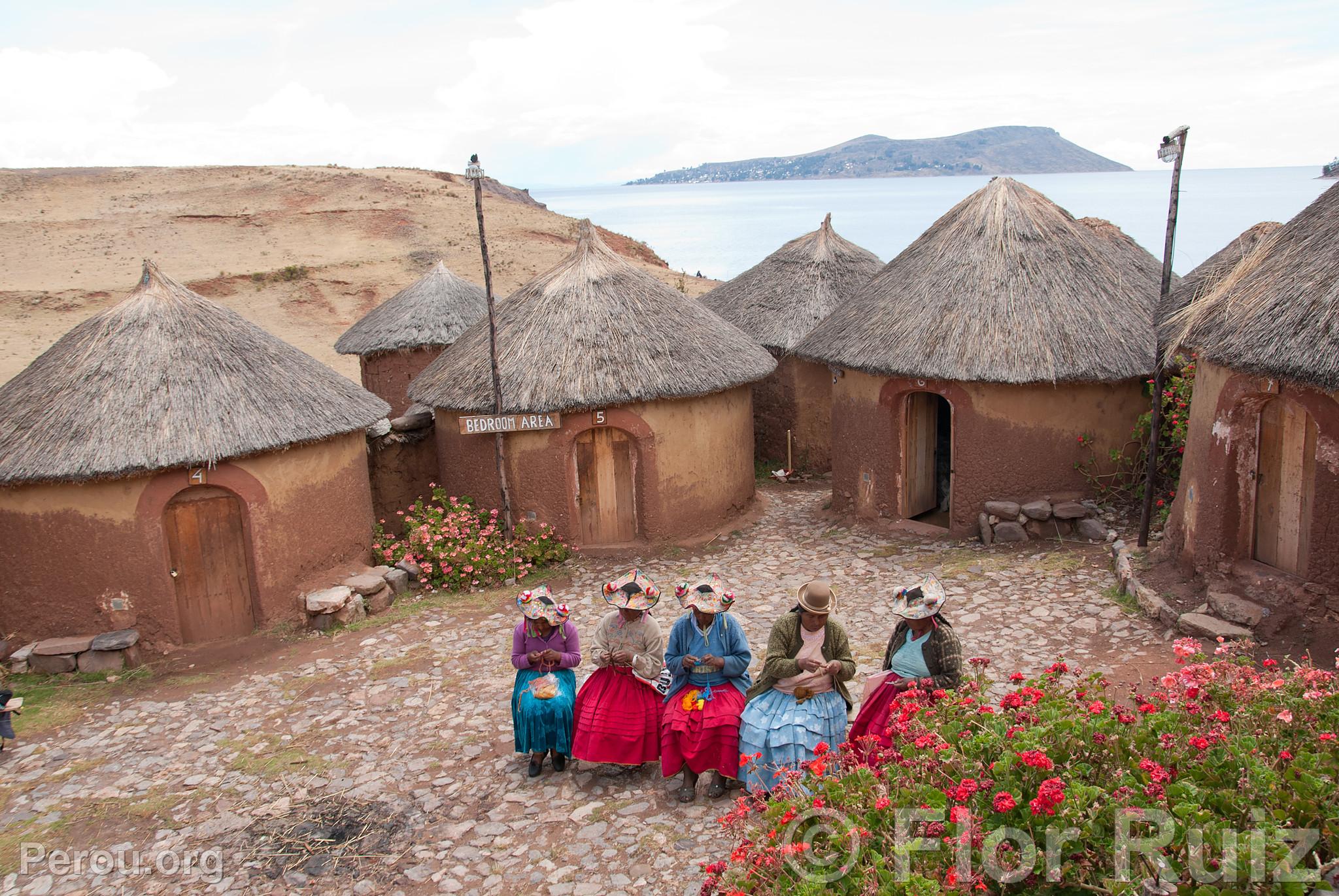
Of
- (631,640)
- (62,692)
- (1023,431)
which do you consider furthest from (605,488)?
(62,692)

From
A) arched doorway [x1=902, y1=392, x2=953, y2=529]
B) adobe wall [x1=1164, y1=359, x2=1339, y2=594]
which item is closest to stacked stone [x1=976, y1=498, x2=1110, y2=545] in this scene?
arched doorway [x1=902, y1=392, x2=953, y2=529]

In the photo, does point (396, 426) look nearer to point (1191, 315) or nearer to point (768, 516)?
point (768, 516)

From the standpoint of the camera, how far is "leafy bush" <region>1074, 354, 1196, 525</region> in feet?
36.8

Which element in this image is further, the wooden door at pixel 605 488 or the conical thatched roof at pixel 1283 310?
the wooden door at pixel 605 488

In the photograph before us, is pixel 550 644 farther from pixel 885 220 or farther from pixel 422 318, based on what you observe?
pixel 885 220

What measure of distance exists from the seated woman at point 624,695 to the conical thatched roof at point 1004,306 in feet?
A: 20.1

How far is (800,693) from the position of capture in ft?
19.6

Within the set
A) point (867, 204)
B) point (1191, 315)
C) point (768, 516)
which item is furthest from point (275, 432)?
point (867, 204)

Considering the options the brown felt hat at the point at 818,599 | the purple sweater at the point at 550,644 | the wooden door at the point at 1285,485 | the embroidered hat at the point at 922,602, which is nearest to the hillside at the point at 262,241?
the wooden door at the point at 1285,485

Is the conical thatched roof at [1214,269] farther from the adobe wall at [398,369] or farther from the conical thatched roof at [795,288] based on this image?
the adobe wall at [398,369]

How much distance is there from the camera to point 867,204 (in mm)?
157375

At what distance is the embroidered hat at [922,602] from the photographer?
5.78 metres

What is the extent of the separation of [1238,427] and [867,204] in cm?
15656

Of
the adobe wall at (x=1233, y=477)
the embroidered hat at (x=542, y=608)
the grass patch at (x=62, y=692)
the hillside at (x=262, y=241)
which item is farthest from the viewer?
the hillside at (x=262, y=241)
